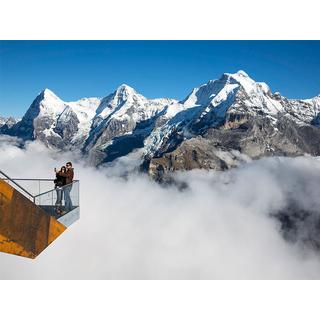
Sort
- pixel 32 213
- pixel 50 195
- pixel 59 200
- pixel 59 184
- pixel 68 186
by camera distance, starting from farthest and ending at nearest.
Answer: pixel 68 186, pixel 59 184, pixel 59 200, pixel 50 195, pixel 32 213

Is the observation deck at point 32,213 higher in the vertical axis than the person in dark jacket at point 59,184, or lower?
lower

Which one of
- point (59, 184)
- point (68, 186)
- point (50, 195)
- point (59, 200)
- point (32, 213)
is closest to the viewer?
point (32, 213)

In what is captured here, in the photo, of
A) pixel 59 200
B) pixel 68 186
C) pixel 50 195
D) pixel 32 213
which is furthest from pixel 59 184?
pixel 32 213

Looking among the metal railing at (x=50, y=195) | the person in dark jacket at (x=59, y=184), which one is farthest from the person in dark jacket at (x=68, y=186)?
the person in dark jacket at (x=59, y=184)

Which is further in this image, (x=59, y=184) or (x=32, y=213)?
(x=59, y=184)

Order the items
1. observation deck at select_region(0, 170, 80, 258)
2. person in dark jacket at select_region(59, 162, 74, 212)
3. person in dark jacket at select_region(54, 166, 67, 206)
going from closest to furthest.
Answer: observation deck at select_region(0, 170, 80, 258), person in dark jacket at select_region(54, 166, 67, 206), person in dark jacket at select_region(59, 162, 74, 212)

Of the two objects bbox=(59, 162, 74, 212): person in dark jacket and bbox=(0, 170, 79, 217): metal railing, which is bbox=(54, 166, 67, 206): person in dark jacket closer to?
bbox=(0, 170, 79, 217): metal railing

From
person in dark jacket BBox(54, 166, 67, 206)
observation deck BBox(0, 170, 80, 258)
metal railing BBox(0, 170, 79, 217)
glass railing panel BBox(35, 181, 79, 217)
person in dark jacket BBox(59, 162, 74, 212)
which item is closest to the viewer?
observation deck BBox(0, 170, 80, 258)

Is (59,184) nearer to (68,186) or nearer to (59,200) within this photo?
(68,186)

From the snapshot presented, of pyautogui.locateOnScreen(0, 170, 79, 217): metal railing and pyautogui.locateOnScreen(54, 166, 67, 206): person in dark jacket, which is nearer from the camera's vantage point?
pyautogui.locateOnScreen(0, 170, 79, 217): metal railing

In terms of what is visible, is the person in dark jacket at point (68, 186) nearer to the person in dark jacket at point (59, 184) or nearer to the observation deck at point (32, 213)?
the observation deck at point (32, 213)

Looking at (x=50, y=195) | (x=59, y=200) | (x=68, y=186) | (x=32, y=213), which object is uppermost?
(x=68, y=186)

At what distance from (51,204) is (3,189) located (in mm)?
6451

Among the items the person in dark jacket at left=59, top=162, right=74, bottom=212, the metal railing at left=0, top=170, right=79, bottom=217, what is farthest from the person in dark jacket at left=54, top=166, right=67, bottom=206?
the person in dark jacket at left=59, top=162, right=74, bottom=212
